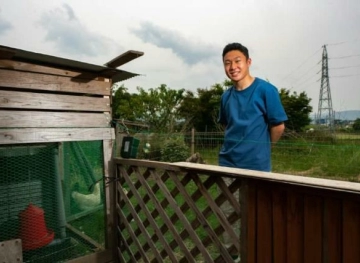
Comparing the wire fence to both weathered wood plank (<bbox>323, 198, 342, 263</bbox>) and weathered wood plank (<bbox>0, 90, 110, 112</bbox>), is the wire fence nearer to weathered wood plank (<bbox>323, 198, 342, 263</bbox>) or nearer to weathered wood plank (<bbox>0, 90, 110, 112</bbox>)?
weathered wood plank (<bbox>0, 90, 110, 112</bbox>)

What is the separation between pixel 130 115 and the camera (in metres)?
13.1

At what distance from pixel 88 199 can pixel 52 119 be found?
838 millimetres

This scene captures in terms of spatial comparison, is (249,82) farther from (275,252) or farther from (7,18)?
(7,18)

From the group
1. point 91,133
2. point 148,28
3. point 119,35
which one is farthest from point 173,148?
point 91,133

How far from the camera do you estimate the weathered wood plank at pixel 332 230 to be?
125 centimetres

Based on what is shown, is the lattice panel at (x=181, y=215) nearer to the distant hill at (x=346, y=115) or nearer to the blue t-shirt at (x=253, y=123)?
the blue t-shirt at (x=253, y=123)

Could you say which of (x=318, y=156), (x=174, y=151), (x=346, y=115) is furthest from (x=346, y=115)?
(x=174, y=151)

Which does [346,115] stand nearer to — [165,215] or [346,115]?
[346,115]

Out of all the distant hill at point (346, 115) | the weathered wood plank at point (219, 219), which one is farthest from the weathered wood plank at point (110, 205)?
the distant hill at point (346, 115)

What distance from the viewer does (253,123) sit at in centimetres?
195

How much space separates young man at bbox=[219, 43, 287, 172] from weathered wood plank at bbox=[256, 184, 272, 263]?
0.44 meters

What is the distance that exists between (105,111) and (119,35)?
190 inches

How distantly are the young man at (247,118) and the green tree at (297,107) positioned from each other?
9743 millimetres

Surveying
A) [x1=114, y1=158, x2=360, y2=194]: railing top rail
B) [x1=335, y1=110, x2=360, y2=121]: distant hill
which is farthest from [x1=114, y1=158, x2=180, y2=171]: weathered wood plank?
[x1=335, y1=110, x2=360, y2=121]: distant hill
